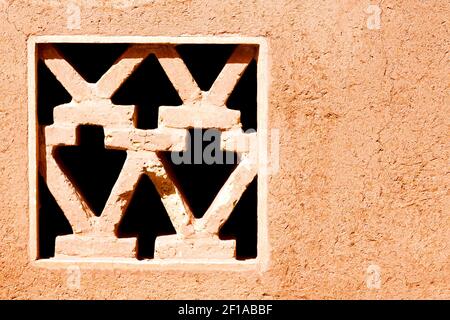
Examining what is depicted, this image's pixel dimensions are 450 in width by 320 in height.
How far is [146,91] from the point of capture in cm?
250

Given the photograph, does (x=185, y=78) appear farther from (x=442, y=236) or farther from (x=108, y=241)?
(x=442, y=236)

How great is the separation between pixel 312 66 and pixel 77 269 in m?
0.91

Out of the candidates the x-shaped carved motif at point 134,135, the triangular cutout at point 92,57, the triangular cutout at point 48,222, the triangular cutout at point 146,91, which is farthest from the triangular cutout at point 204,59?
the triangular cutout at point 48,222

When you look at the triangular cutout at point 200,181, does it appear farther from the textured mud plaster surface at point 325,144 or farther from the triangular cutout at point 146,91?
the textured mud plaster surface at point 325,144

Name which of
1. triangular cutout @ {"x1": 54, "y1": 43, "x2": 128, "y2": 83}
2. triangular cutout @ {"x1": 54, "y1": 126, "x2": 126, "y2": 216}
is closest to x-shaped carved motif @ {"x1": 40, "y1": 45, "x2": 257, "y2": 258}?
Result: triangular cutout @ {"x1": 54, "y1": 43, "x2": 128, "y2": 83}

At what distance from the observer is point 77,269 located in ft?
6.77

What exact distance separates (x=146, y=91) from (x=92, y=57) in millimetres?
226

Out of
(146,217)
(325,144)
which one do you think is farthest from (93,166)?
(325,144)

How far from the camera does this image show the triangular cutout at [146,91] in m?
2.47

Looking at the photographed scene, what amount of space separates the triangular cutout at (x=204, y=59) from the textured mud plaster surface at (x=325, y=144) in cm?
43

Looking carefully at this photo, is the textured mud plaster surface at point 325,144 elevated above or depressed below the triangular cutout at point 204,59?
below

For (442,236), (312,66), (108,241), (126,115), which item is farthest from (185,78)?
(442,236)

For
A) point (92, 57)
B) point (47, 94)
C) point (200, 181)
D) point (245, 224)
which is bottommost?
point (245, 224)

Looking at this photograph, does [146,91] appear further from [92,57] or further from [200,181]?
[200,181]
